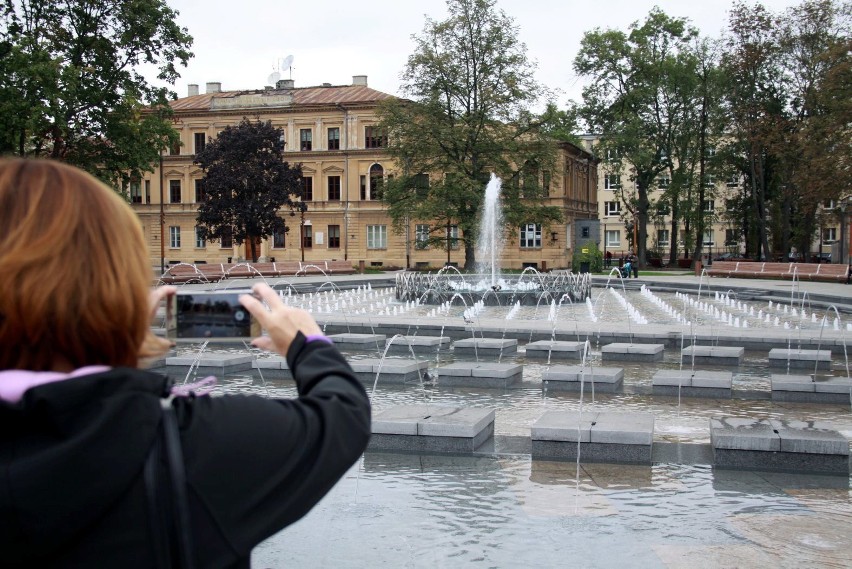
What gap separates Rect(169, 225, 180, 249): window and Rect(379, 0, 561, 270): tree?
28683 mm

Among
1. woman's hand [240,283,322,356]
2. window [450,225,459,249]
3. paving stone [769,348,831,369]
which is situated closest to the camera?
woman's hand [240,283,322,356]

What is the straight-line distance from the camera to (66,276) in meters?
1.64

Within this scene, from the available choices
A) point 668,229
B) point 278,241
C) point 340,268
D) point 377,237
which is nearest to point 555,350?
point 340,268

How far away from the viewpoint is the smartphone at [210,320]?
217 centimetres

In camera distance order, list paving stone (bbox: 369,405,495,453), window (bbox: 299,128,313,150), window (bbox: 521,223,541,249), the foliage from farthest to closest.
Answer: window (bbox: 299,128,313,150), window (bbox: 521,223,541,249), the foliage, paving stone (bbox: 369,405,495,453)

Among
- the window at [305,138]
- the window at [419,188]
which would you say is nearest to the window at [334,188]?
the window at [305,138]

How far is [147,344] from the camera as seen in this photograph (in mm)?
1833

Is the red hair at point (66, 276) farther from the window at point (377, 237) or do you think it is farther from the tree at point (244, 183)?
the window at point (377, 237)

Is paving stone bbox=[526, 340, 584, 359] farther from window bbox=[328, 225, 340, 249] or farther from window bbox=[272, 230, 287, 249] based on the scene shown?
window bbox=[272, 230, 287, 249]

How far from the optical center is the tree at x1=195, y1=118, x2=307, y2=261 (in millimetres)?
55531

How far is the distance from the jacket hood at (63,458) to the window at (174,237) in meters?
71.4

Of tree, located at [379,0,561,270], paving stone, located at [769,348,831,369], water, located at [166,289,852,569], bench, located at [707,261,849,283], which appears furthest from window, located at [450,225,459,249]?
water, located at [166,289,852,569]

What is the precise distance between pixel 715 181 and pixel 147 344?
6377cm

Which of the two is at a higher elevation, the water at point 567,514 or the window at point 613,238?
the window at point 613,238
